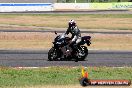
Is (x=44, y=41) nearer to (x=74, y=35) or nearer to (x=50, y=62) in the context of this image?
(x=74, y=35)

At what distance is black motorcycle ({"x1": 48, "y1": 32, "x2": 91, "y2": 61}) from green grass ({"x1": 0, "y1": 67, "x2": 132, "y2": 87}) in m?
4.23

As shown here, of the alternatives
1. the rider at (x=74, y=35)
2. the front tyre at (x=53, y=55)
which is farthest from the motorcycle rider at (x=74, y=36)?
the front tyre at (x=53, y=55)

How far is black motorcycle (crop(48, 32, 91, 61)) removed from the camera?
20453 mm

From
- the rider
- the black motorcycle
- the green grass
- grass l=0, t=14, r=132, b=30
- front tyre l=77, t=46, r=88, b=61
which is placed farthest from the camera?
grass l=0, t=14, r=132, b=30

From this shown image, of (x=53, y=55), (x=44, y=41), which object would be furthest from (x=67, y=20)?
(x=53, y=55)

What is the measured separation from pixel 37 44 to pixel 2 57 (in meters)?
8.45

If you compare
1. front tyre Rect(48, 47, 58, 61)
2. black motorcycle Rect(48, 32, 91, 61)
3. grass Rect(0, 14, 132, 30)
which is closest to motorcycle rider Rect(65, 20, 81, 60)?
black motorcycle Rect(48, 32, 91, 61)

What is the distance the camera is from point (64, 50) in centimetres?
2061

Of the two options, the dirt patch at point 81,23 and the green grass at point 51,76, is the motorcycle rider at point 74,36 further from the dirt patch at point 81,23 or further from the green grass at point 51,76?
the dirt patch at point 81,23

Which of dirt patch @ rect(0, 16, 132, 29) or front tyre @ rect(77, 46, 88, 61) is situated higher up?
front tyre @ rect(77, 46, 88, 61)

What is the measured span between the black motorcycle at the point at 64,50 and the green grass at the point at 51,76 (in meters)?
4.23

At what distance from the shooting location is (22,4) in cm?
7981

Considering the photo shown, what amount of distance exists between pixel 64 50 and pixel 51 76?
249 inches

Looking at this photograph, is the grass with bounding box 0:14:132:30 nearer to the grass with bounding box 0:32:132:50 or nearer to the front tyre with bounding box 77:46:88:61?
the grass with bounding box 0:32:132:50
